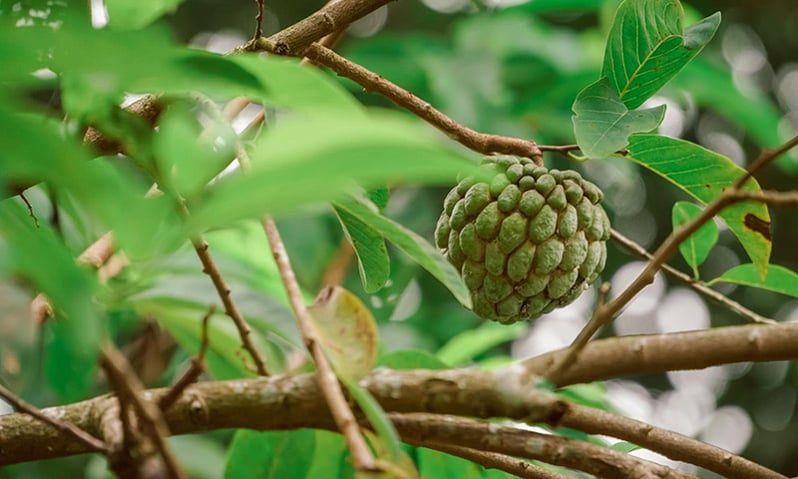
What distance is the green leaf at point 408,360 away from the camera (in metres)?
1.12

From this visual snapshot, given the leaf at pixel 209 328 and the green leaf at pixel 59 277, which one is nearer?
the green leaf at pixel 59 277

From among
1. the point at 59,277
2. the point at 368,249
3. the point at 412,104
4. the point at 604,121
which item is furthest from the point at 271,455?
the point at 59,277

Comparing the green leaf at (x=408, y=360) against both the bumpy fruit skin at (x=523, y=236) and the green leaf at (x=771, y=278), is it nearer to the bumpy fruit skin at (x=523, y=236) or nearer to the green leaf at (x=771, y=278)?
the bumpy fruit skin at (x=523, y=236)

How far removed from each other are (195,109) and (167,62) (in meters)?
0.41

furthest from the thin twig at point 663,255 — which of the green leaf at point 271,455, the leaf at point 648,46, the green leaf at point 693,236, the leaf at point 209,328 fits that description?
the leaf at point 209,328

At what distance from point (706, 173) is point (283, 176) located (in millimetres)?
710

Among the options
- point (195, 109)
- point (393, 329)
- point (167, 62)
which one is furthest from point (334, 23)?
point (393, 329)

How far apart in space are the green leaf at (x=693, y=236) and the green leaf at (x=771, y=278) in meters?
0.05

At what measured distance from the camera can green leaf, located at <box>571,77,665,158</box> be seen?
0.90 m

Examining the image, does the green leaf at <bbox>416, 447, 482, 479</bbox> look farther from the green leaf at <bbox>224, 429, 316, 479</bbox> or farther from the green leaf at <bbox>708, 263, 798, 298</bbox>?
the green leaf at <bbox>708, 263, 798, 298</bbox>

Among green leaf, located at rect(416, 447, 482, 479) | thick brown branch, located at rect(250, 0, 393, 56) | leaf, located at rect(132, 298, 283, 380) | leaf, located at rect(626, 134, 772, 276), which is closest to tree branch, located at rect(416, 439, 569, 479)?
green leaf, located at rect(416, 447, 482, 479)

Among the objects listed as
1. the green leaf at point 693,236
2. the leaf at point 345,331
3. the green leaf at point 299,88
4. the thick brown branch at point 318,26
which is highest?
the thick brown branch at point 318,26

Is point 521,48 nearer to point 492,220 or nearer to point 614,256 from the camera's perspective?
point 614,256

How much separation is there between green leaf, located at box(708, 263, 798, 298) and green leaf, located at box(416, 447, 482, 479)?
37 cm
